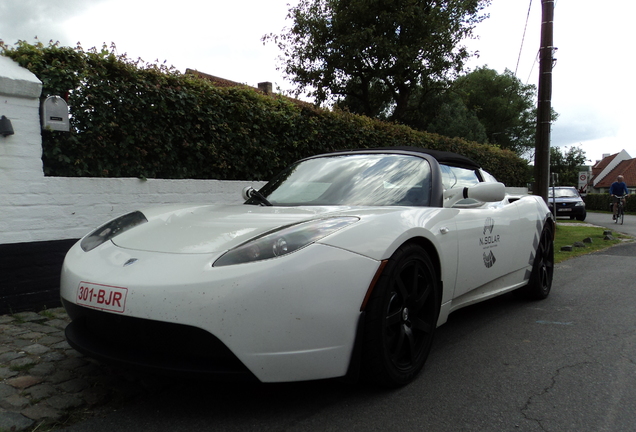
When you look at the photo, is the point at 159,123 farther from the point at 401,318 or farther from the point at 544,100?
the point at 544,100

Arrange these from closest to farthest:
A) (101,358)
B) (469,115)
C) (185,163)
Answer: (101,358) → (185,163) → (469,115)

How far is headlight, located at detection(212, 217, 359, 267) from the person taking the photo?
210cm

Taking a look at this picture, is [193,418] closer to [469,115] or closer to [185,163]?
[185,163]

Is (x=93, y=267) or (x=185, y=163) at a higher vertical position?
(x=185, y=163)

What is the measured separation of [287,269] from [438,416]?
0.96m

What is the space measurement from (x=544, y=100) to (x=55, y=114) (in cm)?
900

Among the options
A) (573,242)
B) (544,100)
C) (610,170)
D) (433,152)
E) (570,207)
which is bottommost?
(573,242)

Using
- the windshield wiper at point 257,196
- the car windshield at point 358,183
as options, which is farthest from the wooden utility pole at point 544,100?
the windshield wiper at point 257,196

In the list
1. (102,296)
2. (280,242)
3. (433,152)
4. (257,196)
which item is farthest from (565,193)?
(102,296)

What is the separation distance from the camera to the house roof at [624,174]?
5849cm

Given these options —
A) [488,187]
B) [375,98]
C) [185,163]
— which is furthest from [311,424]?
[375,98]

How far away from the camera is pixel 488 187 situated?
3.22 metres

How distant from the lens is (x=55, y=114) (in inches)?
163

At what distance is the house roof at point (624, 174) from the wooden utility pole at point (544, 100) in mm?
56872
